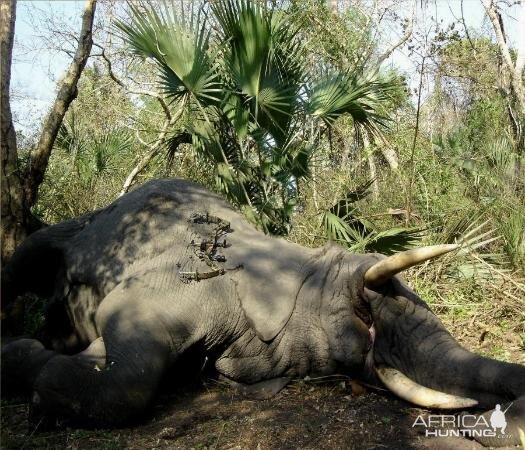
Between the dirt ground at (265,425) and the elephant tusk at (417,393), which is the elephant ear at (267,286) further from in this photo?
the elephant tusk at (417,393)

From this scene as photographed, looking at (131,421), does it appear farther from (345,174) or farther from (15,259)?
(345,174)

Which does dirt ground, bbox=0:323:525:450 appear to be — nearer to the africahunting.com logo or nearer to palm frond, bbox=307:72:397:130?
the africahunting.com logo

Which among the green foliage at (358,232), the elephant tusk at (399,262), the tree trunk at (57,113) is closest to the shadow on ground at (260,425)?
the elephant tusk at (399,262)

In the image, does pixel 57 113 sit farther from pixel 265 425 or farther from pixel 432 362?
pixel 432 362

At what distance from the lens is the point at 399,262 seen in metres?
4.18

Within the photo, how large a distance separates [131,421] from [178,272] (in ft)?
3.95

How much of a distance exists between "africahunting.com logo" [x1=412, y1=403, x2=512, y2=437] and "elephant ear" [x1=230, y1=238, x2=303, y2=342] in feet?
4.10

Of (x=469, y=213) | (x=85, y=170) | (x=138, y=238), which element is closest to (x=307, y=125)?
(x=469, y=213)

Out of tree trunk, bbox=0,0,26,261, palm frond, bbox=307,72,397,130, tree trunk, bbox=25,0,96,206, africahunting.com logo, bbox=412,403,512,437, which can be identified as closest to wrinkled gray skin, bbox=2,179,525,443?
africahunting.com logo, bbox=412,403,512,437

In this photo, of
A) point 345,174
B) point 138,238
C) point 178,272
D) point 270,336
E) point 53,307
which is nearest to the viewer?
point 270,336

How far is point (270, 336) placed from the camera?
4.73 metres

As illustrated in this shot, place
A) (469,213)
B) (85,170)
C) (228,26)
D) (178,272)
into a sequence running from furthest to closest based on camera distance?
(85,170) < (469,213) < (228,26) < (178,272)

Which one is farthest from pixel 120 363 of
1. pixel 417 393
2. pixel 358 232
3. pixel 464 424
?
pixel 358 232

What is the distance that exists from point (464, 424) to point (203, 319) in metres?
1.97
